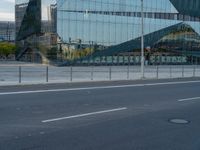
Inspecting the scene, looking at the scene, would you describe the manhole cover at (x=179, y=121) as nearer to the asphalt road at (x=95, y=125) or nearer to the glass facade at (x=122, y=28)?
the asphalt road at (x=95, y=125)

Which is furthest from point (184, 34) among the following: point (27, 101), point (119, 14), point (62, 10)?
point (27, 101)

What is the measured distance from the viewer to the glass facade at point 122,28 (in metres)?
65.9

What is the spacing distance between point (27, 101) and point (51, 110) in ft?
8.77

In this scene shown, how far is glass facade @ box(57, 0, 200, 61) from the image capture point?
2596 inches

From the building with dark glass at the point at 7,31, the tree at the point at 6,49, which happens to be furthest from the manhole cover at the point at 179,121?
the building with dark glass at the point at 7,31

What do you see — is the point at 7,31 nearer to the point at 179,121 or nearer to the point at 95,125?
the point at 179,121

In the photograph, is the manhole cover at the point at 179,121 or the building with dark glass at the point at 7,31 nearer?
the manhole cover at the point at 179,121

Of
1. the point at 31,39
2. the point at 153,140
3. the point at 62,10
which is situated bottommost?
the point at 153,140

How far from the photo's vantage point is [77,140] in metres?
8.53

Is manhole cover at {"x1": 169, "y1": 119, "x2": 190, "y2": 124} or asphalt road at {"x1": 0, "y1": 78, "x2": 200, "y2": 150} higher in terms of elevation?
asphalt road at {"x1": 0, "y1": 78, "x2": 200, "y2": 150}

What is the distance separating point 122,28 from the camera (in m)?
74.2

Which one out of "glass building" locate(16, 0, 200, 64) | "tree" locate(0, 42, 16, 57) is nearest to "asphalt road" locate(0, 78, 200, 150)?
"glass building" locate(16, 0, 200, 64)

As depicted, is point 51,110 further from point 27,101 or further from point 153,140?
point 153,140

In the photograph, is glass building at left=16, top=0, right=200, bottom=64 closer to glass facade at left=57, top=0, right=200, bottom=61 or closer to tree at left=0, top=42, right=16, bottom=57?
glass facade at left=57, top=0, right=200, bottom=61
